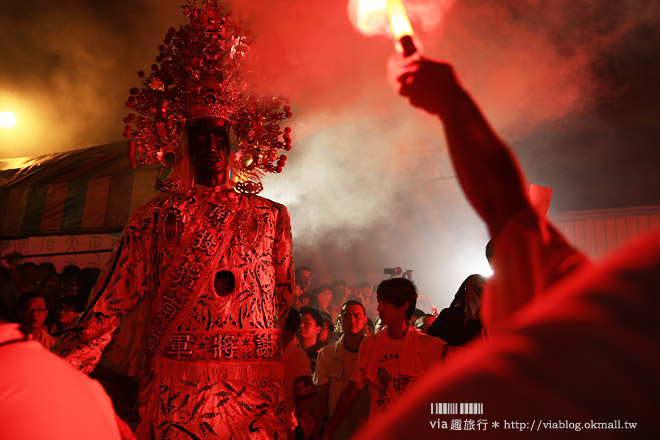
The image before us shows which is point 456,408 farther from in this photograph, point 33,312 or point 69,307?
point 69,307

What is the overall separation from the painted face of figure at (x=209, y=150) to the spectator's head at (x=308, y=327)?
377cm

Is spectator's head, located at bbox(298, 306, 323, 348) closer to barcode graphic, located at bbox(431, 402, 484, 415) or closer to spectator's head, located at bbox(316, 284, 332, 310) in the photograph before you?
spectator's head, located at bbox(316, 284, 332, 310)

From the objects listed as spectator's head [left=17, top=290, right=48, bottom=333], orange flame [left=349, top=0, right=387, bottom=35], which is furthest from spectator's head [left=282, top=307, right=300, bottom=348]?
orange flame [left=349, top=0, right=387, bottom=35]

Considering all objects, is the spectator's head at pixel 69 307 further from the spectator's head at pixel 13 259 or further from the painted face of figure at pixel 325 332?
the painted face of figure at pixel 325 332

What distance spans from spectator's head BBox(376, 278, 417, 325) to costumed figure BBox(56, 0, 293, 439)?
149cm

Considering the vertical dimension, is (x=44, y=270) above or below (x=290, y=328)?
above

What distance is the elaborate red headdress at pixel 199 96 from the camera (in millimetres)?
3689

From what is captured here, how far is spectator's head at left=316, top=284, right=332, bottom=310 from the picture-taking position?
31.6ft

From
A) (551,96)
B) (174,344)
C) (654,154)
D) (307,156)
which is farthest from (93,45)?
(654,154)

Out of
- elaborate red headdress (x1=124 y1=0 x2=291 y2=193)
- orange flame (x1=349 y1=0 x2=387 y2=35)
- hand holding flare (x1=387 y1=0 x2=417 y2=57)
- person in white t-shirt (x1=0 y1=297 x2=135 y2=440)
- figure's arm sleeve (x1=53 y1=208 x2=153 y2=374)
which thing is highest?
elaborate red headdress (x1=124 y1=0 x2=291 y2=193)

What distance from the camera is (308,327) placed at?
709cm

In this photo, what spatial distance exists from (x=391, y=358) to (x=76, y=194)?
4.69 meters

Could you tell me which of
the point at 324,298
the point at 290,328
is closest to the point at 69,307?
the point at 290,328

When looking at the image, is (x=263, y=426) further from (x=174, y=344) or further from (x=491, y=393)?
(x=491, y=393)
